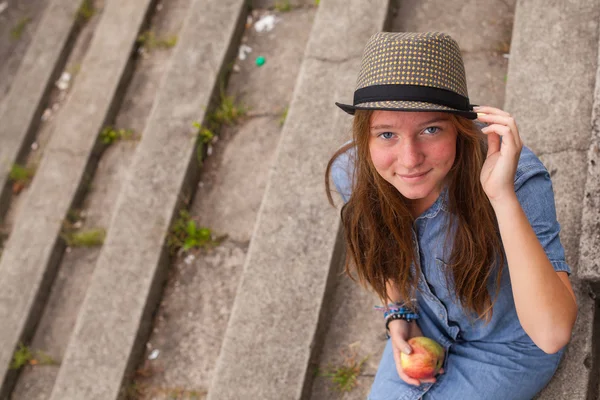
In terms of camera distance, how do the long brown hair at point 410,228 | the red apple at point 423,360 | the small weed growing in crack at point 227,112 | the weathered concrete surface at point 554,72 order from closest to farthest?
the long brown hair at point 410,228 < the red apple at point 423,360 < the weathered concrete surface at point 554,72 < the small weed growing in crack at point 227,112

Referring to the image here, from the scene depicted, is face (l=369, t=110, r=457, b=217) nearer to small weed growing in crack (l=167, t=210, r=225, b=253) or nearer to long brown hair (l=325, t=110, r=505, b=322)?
long brown hair (l=325, t=110, r=505, b=322)

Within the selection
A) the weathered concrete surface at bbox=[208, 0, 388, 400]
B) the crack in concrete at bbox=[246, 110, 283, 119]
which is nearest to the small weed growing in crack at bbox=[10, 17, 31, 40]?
the crack in concrete at bbox=[246, 110, 283, 119]

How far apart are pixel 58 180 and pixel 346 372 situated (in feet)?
8.36

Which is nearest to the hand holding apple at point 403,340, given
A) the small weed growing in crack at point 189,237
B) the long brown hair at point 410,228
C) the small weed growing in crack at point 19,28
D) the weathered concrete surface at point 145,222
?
the long brown hair at point 410,228

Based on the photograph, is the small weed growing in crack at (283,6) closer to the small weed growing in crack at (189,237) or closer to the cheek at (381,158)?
the small weed growing in crack at (189,237)

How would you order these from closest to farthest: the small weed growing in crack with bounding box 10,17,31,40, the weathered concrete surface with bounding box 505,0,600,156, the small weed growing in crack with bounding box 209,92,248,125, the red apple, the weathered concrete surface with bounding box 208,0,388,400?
the red apple < the weathered concrete surface with bounding box 505,0,600,156 < the weathered concrete surface with bounding box 208,0,388,400 < the small weed growing in crack with bounding box 209,92,248,125 < the small weed growing in crack with bounding box 10,17,31,40

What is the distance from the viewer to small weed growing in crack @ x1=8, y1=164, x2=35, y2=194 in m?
4.62

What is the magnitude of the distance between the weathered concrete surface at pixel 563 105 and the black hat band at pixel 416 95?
1090mm

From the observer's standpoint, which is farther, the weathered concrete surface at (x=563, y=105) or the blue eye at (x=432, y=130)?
the weathered concrete surface at (x=563, y=105)

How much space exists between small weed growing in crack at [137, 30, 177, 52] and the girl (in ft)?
8.59

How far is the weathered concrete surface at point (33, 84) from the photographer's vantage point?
4746mm

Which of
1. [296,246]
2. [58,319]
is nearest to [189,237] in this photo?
[296,246]

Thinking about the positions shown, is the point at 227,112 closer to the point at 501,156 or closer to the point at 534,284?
the point at 501,156

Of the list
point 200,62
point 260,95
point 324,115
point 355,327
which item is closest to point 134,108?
point 200,62
